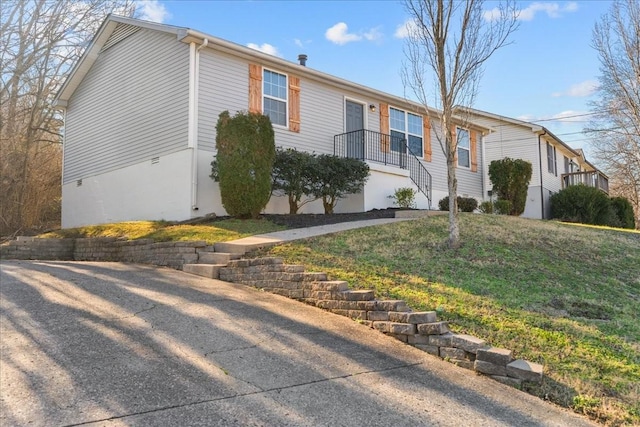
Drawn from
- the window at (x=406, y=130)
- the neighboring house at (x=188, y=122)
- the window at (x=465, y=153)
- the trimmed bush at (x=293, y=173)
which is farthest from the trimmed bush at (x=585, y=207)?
the trimmed bush at (x=293, y=173)

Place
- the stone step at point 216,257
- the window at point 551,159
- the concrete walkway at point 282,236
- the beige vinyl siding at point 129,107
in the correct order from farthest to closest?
the window at point 551,159 → the beige vinyl siding at point 129,107 → the concrete walkway at point 282,236 → the stone step at point 216,257

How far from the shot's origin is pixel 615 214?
822 inches

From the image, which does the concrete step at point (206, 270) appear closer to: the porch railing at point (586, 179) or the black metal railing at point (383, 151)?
the black metal railing at point (383, 151)

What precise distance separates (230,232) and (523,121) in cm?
1846

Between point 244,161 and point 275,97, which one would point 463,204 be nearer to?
point 275,97

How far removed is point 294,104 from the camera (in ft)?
45.1

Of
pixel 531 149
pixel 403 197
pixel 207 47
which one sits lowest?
pixel 403 197

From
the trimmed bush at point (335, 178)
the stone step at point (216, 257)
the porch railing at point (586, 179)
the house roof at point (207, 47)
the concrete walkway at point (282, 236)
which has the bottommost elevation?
the stone step at point (216, 257)

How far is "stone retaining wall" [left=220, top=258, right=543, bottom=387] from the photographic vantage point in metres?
4.12

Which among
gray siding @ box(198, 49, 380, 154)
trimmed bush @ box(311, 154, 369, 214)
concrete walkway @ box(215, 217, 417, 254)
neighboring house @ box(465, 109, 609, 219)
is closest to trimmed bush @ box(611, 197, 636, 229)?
neighboring house @ box(465, 109, 609, 219)

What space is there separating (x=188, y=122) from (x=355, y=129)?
19.1 feet

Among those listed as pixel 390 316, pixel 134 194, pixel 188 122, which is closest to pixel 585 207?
pixel 188 122

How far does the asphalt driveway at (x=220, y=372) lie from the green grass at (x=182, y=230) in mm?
3393

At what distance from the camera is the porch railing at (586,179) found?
27163 millimetres
